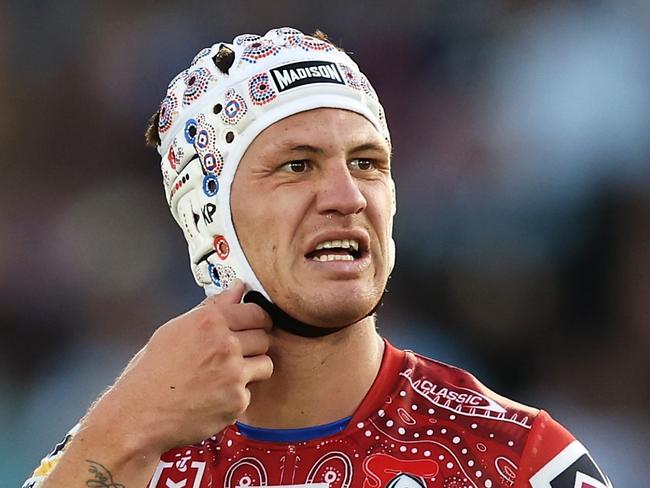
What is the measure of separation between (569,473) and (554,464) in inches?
1.9

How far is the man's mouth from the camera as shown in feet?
10.5

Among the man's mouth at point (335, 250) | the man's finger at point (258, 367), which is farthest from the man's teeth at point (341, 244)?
the man's finger at point (258, 367)

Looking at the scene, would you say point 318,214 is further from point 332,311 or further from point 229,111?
point 229,111

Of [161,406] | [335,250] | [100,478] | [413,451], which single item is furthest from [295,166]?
[100,478]

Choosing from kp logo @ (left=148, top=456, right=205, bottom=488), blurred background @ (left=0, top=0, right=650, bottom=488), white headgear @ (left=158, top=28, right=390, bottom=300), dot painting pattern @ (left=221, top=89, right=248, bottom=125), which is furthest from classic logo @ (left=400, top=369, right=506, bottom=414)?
blurred background @ (left=0, top=0, right=650, bottom=488)

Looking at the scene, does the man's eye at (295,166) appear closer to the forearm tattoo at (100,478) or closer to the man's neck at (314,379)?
the man's neck at (314,379)

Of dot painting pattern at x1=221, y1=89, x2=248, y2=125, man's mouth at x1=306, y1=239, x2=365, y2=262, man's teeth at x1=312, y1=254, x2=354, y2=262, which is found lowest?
man's teeth at x1=312, y1=254, x2=354, y2=262

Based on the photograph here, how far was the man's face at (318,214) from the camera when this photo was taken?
3.17 meters

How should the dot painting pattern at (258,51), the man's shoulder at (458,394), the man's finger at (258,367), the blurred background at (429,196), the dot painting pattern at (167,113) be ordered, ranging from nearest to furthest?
the man's finger at (258,367), the man's shoulder at (458,394), the dot painting pattern at (258,51), the dot painting pattern at (167,113), the blurred background at (429,196)

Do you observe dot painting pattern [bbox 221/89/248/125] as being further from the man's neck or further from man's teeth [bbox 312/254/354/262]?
the man's neck

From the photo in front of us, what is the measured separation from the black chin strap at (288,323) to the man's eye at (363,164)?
43cm

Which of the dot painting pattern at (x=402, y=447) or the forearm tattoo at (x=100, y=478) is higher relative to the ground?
the dot painting pattern at (x=402, y=447)

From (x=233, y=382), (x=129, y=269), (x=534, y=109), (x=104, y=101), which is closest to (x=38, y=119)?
(x=104, y=101)

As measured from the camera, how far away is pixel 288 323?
3281mm
